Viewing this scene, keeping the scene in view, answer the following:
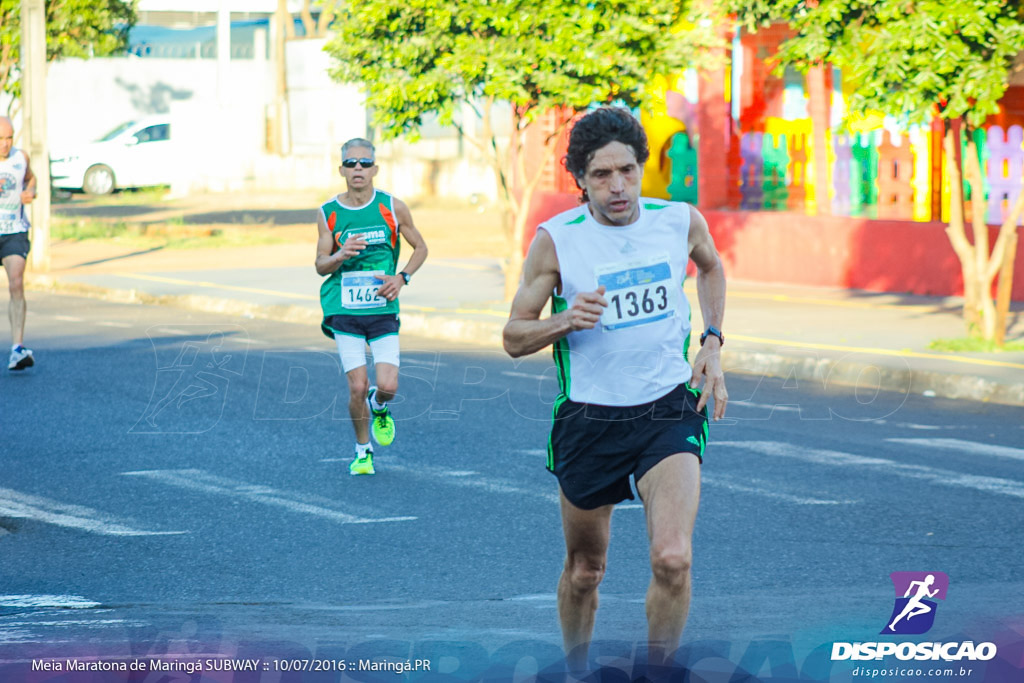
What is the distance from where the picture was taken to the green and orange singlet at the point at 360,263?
31.6 ft

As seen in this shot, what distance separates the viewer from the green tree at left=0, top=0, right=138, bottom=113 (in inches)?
1063

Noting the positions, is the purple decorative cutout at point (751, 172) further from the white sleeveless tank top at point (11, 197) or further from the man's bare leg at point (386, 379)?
the man's bare leg at point (386, 379)

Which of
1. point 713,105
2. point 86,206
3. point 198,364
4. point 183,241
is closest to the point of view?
point 198,364

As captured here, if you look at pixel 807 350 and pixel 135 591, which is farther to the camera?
pixel 807 350

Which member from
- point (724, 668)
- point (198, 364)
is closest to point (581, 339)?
point (724, 668)

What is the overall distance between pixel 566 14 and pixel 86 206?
25063 millimetres

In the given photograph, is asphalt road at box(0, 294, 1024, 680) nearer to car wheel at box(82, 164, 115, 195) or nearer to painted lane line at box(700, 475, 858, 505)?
painted lane line at box(700, 475, 858, 505)

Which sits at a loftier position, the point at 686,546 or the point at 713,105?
the point at 713,105

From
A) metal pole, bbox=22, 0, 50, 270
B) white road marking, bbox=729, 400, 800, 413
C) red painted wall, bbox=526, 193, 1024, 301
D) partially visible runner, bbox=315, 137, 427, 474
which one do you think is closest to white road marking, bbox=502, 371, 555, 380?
white road marking, bbox=729, 400, 800, 413

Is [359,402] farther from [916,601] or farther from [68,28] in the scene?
[68,28]

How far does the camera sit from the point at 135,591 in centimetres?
688

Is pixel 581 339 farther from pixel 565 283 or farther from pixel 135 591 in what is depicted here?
pixel 135 591

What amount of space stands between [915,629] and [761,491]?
315 centimetres

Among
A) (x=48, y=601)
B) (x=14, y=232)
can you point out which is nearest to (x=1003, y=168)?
(x=14, y=232)
